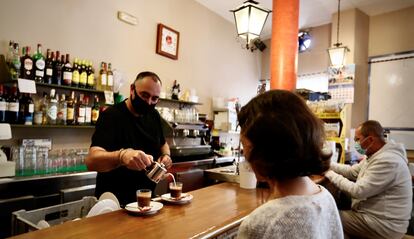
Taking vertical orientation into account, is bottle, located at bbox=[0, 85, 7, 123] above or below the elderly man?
above

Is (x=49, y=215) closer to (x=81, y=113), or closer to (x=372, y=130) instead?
(x=81, y=113)

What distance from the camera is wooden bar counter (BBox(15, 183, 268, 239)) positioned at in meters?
1.28

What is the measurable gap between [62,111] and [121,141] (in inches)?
56.0

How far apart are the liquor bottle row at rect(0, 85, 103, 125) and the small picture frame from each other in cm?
151

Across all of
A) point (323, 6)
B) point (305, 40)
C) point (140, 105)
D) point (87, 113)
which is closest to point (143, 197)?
point (140, 105)

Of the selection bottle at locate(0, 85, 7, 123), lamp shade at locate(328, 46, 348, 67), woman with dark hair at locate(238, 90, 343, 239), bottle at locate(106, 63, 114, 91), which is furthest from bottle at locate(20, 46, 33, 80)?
lamp shade at locate(328, 46, 348, 67)

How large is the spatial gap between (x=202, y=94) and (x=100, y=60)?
2.21 meters

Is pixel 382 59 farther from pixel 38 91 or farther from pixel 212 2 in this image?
pixel 38 91

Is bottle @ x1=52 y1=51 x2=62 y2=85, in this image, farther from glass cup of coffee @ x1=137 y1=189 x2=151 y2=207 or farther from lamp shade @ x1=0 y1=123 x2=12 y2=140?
glass cup of coffee @ x1=137 y1=189 x2=151 y2=207

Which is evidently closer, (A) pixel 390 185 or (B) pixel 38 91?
(A) pixel 390 185

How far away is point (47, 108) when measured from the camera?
3.04 meters

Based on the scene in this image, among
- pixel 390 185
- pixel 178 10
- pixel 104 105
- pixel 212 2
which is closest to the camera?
pixel 390 185

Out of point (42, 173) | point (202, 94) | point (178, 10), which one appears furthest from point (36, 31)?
point (202, 94)

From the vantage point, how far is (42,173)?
276 centimetres
